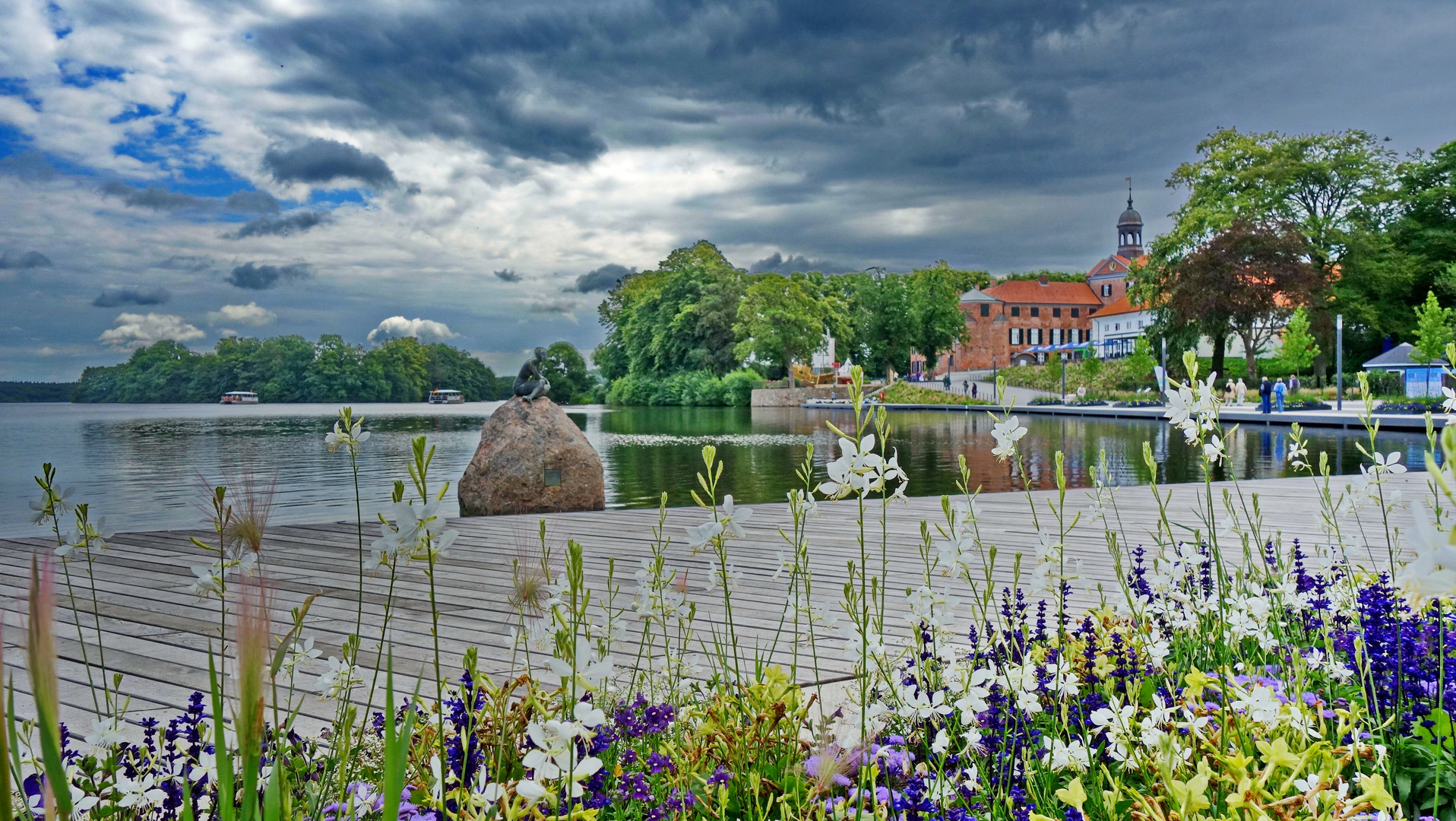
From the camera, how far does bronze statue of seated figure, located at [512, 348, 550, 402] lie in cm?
925

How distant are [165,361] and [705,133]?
165 ft

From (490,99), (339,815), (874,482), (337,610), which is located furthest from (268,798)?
(490,99)

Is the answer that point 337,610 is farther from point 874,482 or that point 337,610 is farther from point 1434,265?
point 1434,265

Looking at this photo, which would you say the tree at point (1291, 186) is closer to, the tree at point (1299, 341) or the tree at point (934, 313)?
the tree at point (1299, 341)

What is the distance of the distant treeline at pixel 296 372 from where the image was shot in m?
71.3

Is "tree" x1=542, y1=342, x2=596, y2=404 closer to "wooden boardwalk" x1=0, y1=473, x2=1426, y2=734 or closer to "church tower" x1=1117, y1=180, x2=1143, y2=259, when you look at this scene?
"church tower" x1=1117, y1=180, x2=1143, y2=259

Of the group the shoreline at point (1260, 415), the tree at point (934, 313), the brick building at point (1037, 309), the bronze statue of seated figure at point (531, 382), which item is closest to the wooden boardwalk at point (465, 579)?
the bronze statue of seated figure at point (531, 382)

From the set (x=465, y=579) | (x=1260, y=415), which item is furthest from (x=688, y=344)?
(x=465, y=579)

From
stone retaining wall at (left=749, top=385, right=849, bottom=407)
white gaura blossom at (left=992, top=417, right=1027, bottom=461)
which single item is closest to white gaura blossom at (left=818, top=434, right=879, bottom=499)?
white gaura blossom at (left=992, top=417, right=1027, bottom=461)

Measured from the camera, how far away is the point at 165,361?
70438 millimetres

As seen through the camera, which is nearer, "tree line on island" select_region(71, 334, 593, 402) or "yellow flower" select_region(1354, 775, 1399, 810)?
"yellow flower" select_region(1354, 775, 1399, 810)

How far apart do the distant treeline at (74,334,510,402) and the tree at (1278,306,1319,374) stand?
60.6 m

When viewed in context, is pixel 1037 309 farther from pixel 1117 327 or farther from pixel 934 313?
pixel 934 313

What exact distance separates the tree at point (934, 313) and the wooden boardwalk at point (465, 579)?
49.8 metres
